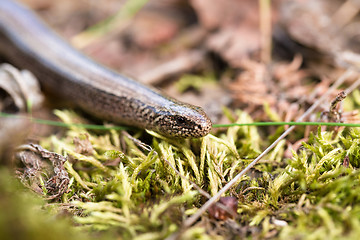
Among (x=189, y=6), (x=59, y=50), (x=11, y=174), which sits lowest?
(x=11, y=174)

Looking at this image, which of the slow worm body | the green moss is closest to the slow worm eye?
the slow worm body

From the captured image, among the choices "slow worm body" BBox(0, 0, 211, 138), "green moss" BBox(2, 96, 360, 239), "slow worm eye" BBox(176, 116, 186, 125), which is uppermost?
"slow worm body" BBox(0, 0, 211, 138)

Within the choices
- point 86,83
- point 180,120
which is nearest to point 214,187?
point 180,120

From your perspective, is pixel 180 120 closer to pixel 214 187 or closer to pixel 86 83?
pixel 214 187

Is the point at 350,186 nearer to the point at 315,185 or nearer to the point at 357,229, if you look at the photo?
the point at 315,185

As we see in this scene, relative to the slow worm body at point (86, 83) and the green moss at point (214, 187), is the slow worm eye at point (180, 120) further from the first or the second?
the green moss at point (214, 187)

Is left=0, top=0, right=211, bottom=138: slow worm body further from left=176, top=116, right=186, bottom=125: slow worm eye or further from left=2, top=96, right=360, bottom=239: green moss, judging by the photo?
left=2, top=96, right=360, bottom=239: green moss

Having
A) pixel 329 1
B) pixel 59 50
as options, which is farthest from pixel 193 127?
pixel 329 1

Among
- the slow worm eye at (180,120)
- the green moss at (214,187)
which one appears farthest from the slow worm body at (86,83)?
the green moss at (214,187)
